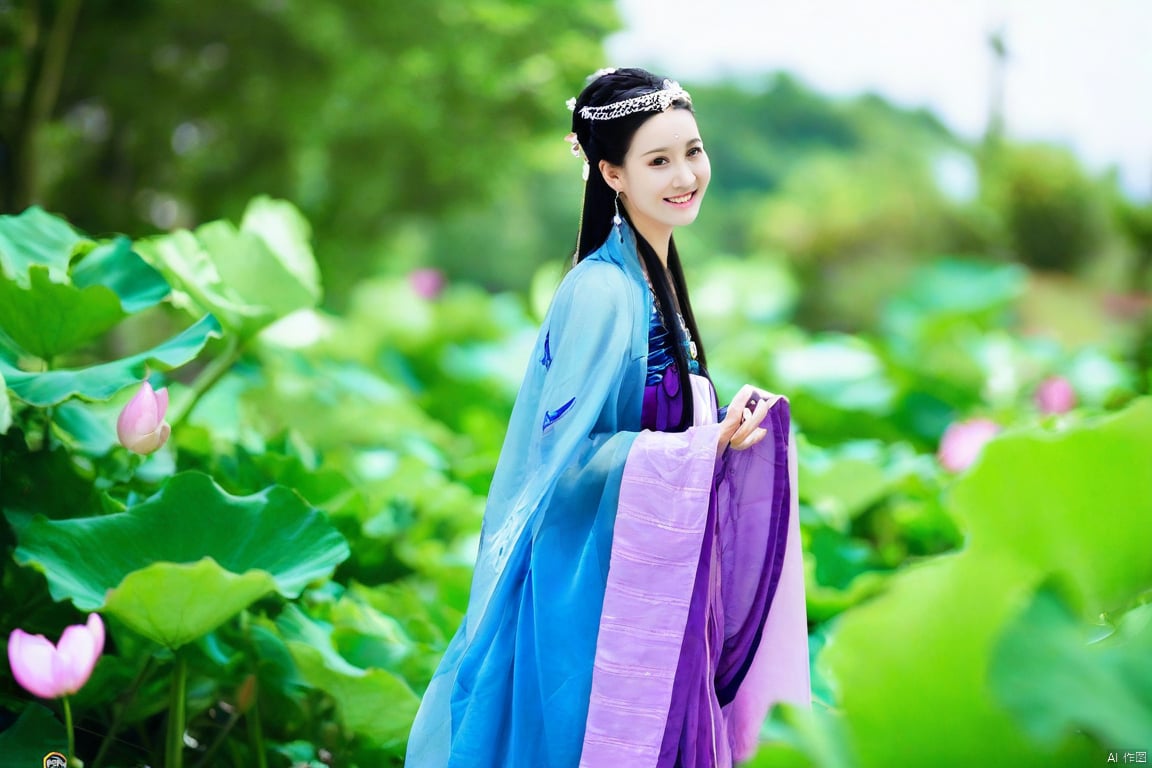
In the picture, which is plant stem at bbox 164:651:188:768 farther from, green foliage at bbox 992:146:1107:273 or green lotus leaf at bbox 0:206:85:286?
green foliage at bbox 992:146:1107:273

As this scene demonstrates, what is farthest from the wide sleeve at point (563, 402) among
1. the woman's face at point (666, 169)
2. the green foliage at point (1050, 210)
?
the green foliage at point (1050, 210)

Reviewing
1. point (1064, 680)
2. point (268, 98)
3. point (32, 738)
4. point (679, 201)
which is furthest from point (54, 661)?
point (268, 98)

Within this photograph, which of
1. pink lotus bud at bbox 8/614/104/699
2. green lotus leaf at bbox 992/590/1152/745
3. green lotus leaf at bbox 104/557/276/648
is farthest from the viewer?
green lotus leaf at bbox 104/557/276/648

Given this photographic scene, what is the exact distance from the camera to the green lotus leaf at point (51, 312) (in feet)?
6.51

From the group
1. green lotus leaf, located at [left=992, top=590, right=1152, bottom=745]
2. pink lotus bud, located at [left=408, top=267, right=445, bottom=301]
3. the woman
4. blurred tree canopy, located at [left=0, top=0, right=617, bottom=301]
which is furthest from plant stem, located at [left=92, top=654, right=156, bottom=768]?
pink lotus bud, located at [left=408, top=267, right=445, bottom=301]

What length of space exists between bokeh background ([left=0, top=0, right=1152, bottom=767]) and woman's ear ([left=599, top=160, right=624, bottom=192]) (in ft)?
2.22

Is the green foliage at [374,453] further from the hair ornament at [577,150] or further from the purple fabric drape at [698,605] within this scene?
the hair ornament at [577,150]

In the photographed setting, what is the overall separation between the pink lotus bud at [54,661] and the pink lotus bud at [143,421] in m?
0.49

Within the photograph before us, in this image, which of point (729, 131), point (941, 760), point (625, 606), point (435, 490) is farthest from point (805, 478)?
point (729, 131)

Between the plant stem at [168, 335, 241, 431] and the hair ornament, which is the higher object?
the hair ornament

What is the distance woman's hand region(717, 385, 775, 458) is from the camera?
158 cm

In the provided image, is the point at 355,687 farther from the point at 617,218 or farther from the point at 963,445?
the point at 963,445

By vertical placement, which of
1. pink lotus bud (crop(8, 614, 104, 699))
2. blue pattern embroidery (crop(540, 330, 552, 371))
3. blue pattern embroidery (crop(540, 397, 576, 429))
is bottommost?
pink lotus bud (crop(8, 614, 104, 699))

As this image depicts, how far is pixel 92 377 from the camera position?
1.96 meters
